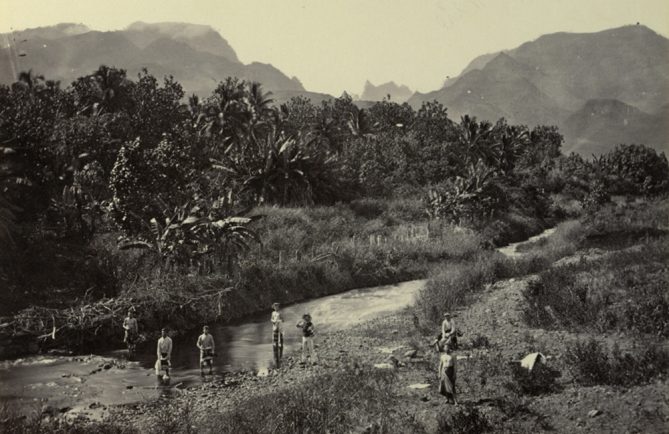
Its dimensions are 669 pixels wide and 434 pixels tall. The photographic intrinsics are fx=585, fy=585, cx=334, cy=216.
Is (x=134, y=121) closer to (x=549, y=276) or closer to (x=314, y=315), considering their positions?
(x=314, y=315)

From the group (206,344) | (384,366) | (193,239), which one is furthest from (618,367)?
(193,239)

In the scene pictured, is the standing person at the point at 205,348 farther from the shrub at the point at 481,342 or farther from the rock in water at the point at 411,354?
the shrub at the point at 481,342

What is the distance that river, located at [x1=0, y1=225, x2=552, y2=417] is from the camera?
1307 centimetres

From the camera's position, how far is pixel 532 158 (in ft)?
212

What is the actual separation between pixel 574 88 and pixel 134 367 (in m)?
174

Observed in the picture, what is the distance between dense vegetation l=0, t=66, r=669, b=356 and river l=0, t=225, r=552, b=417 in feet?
5.29

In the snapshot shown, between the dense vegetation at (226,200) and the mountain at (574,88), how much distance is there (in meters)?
58.8

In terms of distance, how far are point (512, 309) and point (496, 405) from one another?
27.0 feet

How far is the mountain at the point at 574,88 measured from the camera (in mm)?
119438

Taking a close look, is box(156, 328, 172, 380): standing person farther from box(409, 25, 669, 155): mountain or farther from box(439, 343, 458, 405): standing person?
box(409, 25, 669, 155): mountain

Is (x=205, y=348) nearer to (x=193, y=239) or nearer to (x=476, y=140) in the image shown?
(x=193, y=239)

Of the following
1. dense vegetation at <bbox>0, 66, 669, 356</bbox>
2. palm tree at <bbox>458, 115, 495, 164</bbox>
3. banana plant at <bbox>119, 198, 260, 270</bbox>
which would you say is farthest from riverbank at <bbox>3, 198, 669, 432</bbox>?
palm tree at <bbox>458, 115, 495, 164</bbox>

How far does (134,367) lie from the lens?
16.0 metres

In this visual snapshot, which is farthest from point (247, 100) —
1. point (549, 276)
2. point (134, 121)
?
point (549, 276)
